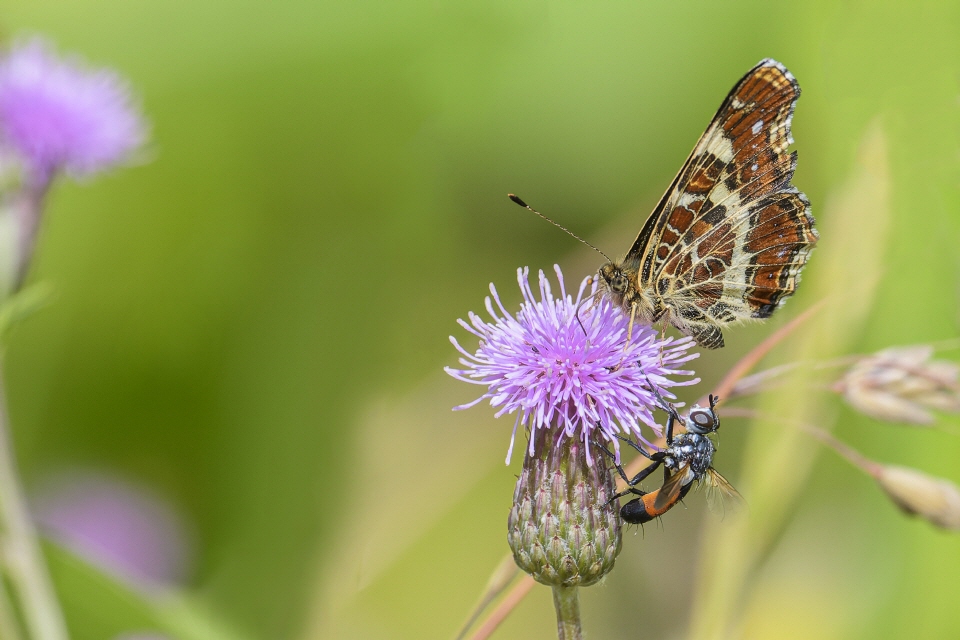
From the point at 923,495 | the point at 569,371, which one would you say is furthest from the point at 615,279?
the point at 923,495

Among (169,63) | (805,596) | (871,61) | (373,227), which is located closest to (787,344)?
(805,596)

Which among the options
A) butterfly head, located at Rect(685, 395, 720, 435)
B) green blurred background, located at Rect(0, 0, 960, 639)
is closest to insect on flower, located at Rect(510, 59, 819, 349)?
green blurred background, located at Rect(0, 0, 960, 639)

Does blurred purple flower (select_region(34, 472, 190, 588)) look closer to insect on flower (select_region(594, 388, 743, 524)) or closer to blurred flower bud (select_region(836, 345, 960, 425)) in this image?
insect on flower (select_region(594, 388, 743, 524))

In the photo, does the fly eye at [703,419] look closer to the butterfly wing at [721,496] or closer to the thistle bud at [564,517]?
the butterfly wing at [721,496]

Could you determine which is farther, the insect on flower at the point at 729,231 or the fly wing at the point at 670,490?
the insect on flower at the point at 729,231

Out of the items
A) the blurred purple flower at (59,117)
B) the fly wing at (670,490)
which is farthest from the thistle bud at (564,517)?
the blurred purple flower at (59,117)

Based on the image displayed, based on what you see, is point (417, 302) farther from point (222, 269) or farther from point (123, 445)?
point (123, 445)

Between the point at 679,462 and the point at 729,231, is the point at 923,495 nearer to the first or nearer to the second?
the point at 679,462
